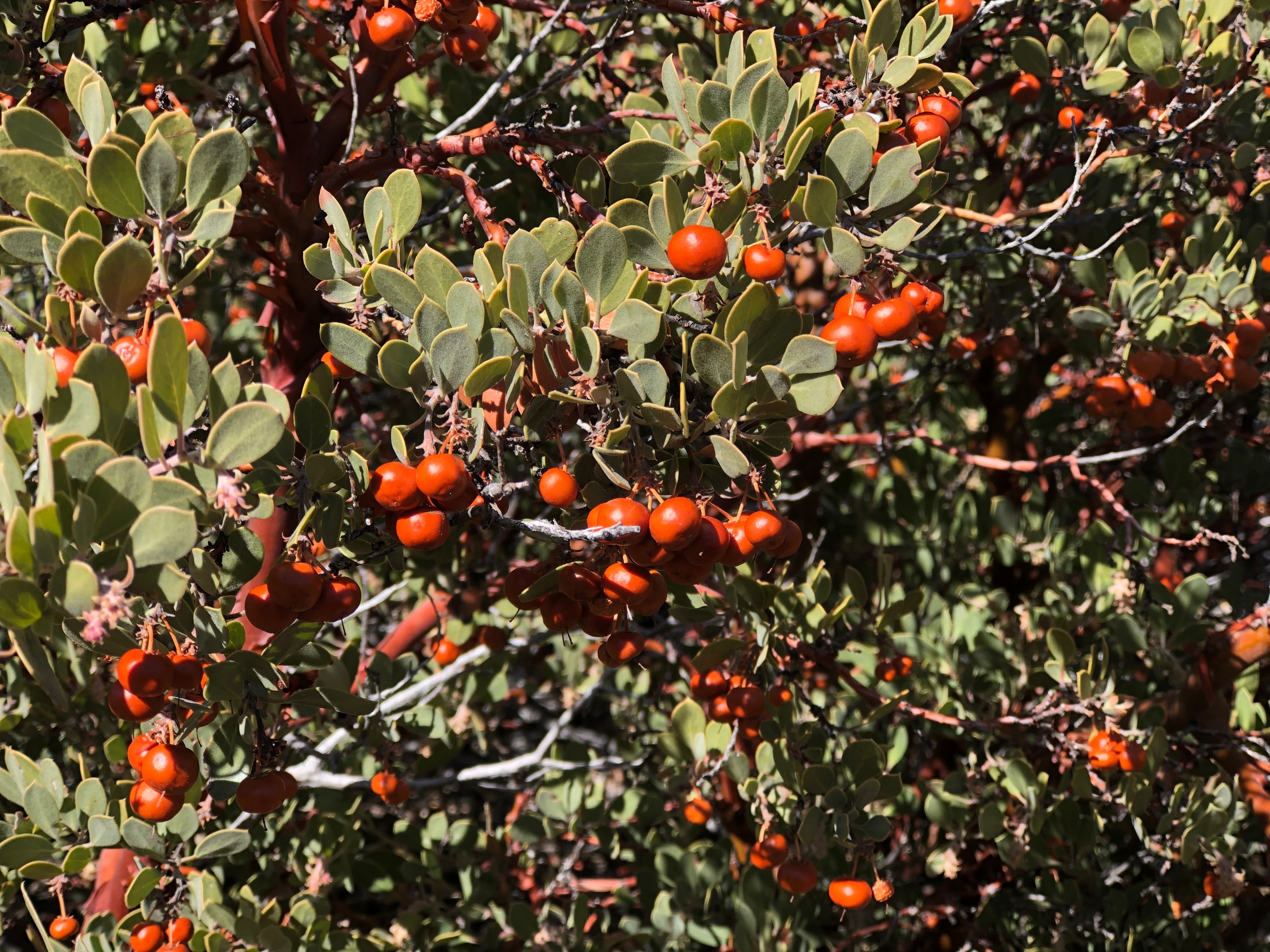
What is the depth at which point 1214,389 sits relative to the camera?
2613mm

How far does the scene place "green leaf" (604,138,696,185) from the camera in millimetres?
1548

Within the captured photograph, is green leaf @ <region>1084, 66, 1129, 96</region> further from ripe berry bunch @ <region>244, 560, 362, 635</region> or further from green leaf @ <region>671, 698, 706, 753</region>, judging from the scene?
ripe berry bunch @ <region>244, 560, 362, 635</region>

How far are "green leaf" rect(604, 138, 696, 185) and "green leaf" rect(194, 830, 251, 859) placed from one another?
4.77ft

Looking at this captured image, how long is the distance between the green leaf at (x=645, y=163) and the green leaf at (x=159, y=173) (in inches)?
24.8

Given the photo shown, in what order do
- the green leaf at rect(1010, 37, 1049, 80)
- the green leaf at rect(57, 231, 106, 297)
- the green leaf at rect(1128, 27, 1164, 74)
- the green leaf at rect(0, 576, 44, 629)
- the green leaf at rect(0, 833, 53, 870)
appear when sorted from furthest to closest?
the green leaf at rect(1010, 37, 1049, 80), the green leaf at rect(1128, 27, 1164, 74), the green leaf at rect(0, 833, 53, 870), the green leaf at rect(57, 231, 106, 297), the green leaf at rect(0, 576, 44, 629)

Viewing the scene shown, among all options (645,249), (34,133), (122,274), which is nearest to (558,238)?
(645,249)

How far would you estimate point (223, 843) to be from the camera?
195 centimetres

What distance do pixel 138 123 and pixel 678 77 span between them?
867 mm

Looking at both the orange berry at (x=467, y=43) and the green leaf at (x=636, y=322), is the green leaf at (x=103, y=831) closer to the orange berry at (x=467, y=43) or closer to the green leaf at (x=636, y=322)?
the green leaf at (x=636, y=322)

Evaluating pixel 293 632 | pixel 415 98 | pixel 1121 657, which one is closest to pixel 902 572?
pixel 1121 657

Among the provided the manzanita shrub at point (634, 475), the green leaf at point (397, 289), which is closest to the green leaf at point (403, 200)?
the manzanita shrub at point (634, 475)

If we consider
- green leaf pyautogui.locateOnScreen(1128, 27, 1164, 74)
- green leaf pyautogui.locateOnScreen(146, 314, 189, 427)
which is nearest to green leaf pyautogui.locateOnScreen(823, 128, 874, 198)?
green leaf pyautogui.locateOnScreen(146, 314, 189, 427)

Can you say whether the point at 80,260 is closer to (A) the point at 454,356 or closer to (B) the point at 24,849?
(A) the point at 454,356

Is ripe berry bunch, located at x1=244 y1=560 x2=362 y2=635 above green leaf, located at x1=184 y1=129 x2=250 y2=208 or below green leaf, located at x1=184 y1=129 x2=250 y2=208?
below
